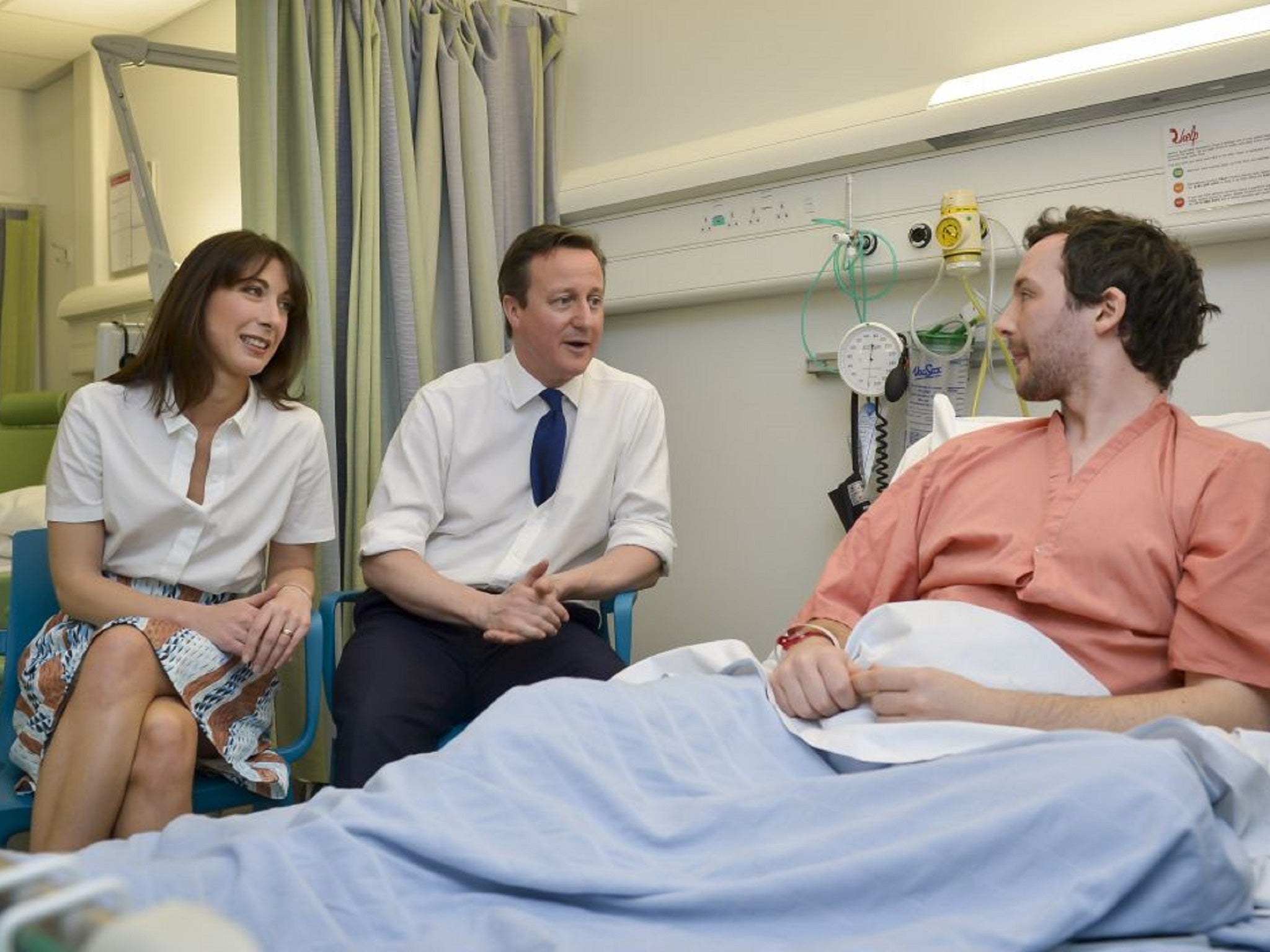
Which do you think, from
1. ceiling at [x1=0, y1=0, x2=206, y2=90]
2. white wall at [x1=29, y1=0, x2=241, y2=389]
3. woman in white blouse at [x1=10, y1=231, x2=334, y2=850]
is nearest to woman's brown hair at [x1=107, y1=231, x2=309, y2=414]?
woman in white blouse at [x1=10, y1=231, x2=334, y2=850]

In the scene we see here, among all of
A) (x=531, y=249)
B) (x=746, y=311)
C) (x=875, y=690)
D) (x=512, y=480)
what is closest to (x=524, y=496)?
(x=512, y=480)

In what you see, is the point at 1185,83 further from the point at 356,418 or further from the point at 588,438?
the point at 356,418

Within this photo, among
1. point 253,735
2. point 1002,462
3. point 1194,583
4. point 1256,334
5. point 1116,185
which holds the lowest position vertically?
point 253,735

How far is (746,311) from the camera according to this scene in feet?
10.5

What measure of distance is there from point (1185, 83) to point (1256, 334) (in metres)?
0.47

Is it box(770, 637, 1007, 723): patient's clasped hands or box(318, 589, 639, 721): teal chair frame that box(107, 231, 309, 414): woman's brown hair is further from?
box(770, 637, 1007, 723): patient's clasped hands

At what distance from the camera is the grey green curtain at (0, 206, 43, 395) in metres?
6.35

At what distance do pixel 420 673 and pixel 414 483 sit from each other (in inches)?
17.4

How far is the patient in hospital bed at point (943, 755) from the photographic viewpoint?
117cm

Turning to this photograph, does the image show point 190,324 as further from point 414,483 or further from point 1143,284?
point 1143,284

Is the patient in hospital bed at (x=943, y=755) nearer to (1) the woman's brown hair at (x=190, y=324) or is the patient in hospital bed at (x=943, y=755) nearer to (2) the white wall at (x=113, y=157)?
(1) the woman's brown hair at (x=190, y=324)

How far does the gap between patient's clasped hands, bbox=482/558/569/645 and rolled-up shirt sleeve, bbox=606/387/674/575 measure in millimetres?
295

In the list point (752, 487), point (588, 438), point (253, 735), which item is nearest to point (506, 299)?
point (588, 438)

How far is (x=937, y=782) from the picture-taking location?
129cm
